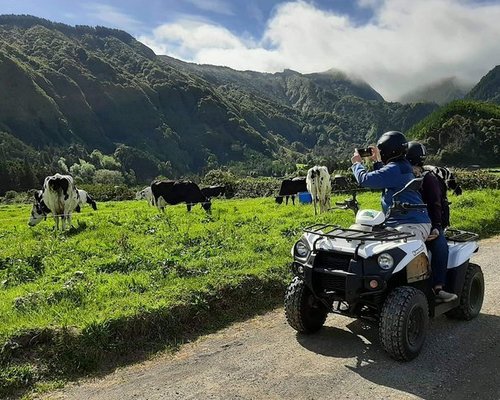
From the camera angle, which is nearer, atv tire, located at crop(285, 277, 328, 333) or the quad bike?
the quad bike

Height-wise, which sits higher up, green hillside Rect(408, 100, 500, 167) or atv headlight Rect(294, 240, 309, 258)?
green hillside Rect(408, 100, 500, 167)

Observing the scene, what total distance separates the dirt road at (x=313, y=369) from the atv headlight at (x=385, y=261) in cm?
132

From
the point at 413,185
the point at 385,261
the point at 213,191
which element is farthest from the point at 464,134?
the point at 385,261

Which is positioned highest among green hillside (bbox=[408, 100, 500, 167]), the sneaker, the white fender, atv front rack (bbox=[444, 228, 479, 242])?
green hillside (bbox=[408, 100, 500, 167])

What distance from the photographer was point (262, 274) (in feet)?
32.6

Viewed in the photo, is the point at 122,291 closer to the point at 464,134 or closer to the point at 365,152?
the point at 365,152

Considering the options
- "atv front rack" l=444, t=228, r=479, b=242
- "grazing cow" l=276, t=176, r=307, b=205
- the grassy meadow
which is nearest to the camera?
the grassy meadow

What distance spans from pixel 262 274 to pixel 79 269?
3.97m

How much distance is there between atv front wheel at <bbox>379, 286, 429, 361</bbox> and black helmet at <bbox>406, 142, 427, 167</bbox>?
2.35m

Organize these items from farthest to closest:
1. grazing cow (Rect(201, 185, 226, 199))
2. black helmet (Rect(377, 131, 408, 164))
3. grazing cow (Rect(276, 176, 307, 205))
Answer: grazing cow (Rect(201, 185, 226, 199))
grazing cow (Rect(276, 176, 307, 205))
black helmet (Rect(377, 131, 408, 164))

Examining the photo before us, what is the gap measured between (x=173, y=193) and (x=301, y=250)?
2810 centimetres

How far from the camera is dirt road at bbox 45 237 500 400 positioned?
5.80 meters

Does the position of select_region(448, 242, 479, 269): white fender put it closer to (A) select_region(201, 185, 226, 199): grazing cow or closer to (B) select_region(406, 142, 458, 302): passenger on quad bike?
(B) select_region(406, 142, 458, 302): passenger on quad bike

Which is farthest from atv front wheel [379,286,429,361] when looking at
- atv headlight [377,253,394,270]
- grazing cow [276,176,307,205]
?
grazing cow [276,176,307,205]
